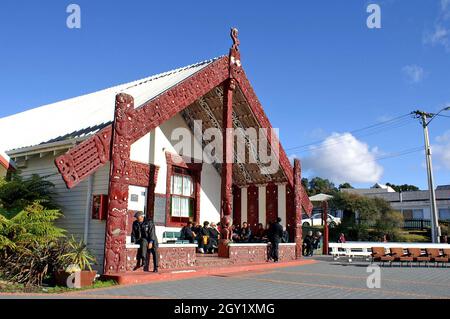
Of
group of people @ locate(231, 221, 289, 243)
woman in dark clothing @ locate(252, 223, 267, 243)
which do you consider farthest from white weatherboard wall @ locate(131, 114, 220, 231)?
woman in dark clothing @ locate(252, 223, 267, 243)

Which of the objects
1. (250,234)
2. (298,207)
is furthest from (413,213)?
(250,234)

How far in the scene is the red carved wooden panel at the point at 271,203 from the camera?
1880 cm

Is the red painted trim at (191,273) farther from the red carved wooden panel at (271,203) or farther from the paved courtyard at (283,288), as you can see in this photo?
the red carved wooden panel at (271,203)

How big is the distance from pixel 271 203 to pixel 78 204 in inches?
358

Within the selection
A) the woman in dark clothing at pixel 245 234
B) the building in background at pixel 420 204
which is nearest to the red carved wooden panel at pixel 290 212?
the woman in dark clothing at pixel 245 234

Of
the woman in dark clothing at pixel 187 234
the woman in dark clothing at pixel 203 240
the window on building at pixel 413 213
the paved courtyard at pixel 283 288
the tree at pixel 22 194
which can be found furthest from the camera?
the window on building at pixel 413 213

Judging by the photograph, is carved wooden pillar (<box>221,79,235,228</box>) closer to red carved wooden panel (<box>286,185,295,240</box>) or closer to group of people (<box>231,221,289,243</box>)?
group of people (<box>231,221,289,243</box>)

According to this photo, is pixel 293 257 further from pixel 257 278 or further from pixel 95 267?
pixel 95 267

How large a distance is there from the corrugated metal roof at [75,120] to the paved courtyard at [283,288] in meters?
4.84

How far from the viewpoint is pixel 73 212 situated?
40.3 ft

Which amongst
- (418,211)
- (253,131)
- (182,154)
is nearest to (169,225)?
(182,154)

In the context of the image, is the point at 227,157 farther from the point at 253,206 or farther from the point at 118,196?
the point at 253,206
